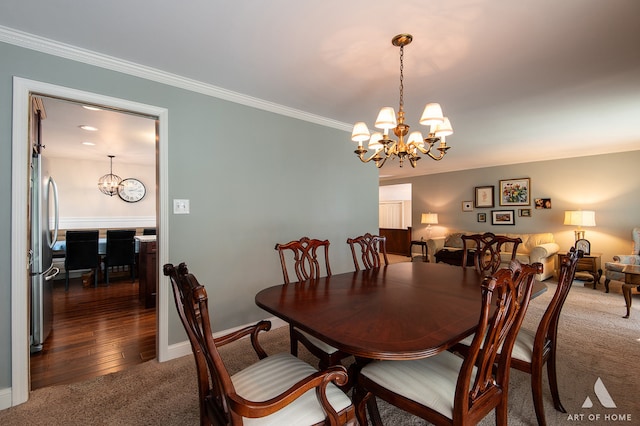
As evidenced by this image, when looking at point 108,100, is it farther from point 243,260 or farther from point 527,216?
point 527,216

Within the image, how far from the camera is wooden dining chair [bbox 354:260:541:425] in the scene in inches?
41.6

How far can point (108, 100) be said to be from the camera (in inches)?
83.7

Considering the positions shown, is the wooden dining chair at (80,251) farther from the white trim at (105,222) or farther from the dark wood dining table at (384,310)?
the dark wood dining table at (384,310)

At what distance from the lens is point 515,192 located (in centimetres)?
606

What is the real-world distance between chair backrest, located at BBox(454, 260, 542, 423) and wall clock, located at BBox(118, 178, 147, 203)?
22.8 feet

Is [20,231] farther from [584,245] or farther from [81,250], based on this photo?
[584,245]

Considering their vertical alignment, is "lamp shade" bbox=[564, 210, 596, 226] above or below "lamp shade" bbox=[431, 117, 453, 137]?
below

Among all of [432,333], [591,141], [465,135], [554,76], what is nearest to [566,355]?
[432,333]

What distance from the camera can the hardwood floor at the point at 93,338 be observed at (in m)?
2.24

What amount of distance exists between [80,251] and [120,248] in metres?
0.52

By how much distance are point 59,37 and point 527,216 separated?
7.30 metres

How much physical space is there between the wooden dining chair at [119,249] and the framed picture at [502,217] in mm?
7181

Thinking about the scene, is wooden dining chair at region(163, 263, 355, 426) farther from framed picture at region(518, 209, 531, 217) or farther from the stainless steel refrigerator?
framed picture at region(518, 209, 531, 217)

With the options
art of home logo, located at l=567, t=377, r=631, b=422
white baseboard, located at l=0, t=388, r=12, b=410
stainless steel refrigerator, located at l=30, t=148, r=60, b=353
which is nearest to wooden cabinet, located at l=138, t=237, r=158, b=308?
stainless steel refrigerator, located at l=30, t=148, r=60, b=353
